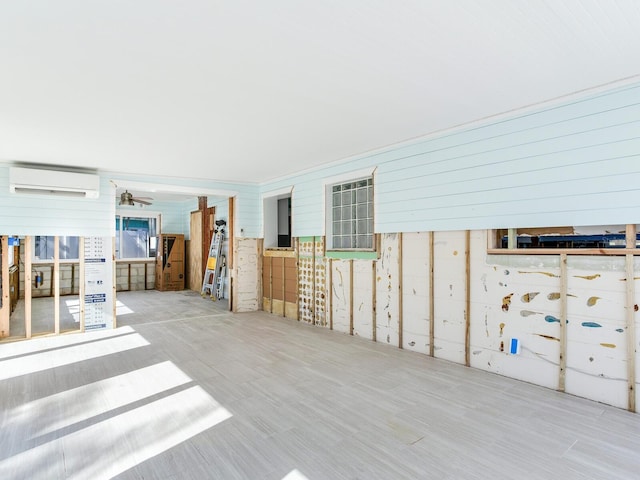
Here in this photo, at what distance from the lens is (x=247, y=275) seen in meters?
8.13

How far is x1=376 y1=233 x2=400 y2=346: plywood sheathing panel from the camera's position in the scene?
5258 mm

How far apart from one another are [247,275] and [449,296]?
4759mm

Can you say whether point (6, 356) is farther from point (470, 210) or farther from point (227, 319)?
point (470, 210)

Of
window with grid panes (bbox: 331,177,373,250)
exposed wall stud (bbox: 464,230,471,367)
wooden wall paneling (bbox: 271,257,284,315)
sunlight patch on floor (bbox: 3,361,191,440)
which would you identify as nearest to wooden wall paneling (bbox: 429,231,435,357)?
exposed wall stud (bbox: 464,230,471,367)

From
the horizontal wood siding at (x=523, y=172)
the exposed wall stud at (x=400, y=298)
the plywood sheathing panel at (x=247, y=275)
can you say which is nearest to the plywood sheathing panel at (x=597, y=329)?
the horizontal wood siding at (x=523, y=172)

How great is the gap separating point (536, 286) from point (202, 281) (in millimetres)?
9373

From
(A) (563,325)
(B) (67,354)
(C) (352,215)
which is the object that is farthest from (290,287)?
(A) (563,325)

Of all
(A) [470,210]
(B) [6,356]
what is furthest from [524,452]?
(B) [6,356]

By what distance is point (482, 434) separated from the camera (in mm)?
2861

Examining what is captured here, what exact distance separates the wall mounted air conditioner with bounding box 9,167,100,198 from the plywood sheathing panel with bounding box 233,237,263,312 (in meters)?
2.86

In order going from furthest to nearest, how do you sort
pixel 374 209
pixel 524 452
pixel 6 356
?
pixel 374 209, pixel 6 356, pixel 524 452

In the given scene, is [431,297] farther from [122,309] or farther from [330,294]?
[122,309]

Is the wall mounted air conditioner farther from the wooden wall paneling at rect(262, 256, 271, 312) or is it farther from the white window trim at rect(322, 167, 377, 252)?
the white window trim at rect(322, 167, 377, 252)

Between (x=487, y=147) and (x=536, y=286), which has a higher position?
(x=487, y=147)
